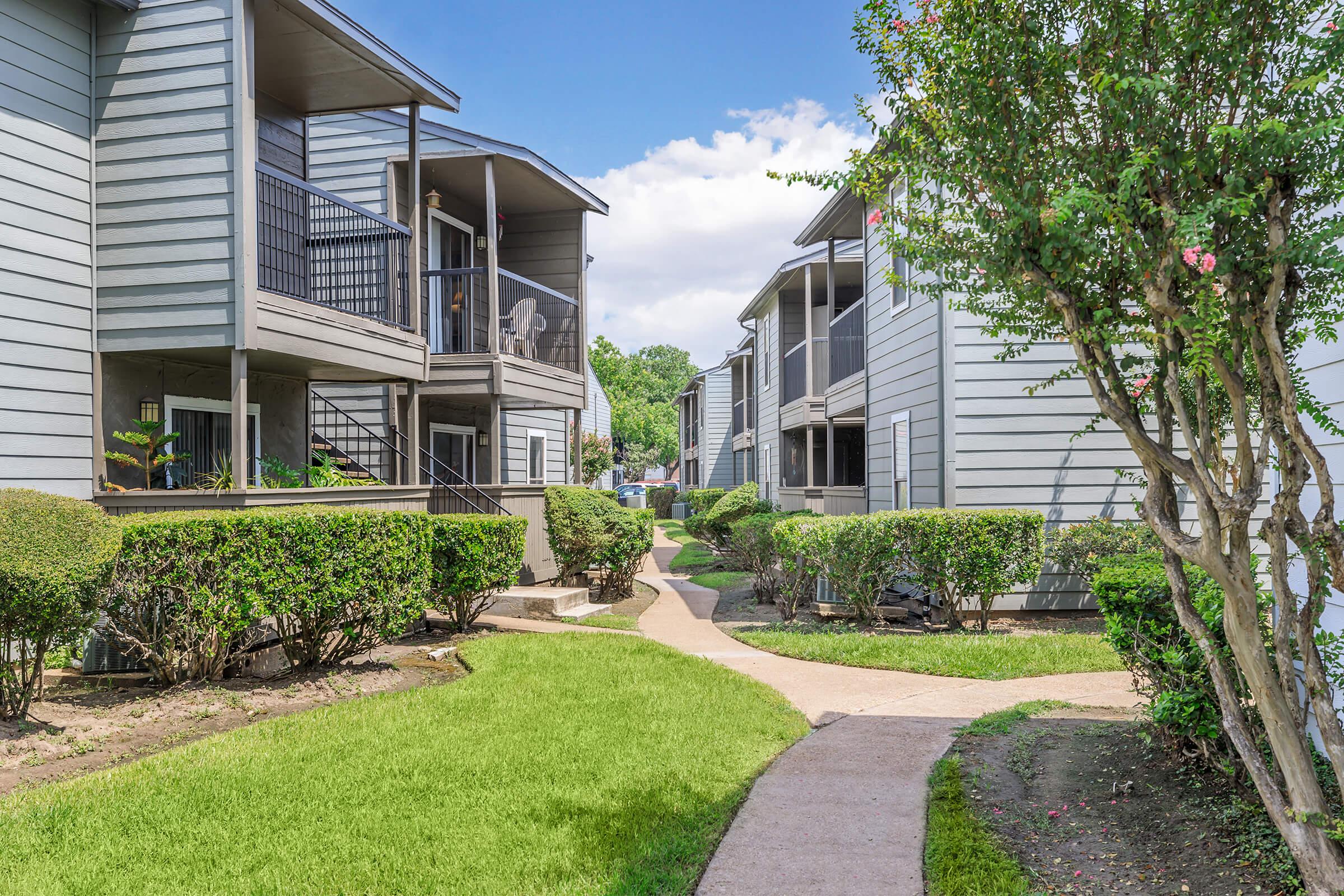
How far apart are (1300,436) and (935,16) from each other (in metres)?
2.22

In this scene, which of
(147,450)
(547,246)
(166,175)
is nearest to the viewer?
(166,175)

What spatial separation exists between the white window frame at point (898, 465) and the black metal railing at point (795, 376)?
5.67 metres

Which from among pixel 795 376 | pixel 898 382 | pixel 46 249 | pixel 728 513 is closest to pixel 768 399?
pixel 795 376

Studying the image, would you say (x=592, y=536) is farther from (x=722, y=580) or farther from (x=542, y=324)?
(x=722, y=580)

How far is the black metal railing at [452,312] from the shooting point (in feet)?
44.5

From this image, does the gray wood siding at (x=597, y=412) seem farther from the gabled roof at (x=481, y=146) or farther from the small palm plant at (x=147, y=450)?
the small palm plant at (x=147, y=450)

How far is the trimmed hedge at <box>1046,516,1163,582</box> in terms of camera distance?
1080 centimetres

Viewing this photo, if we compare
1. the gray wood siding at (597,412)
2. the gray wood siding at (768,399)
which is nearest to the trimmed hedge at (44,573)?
the gray wood siding at (768,399)

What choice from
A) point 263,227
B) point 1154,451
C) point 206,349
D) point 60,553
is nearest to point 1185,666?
point 1154,451

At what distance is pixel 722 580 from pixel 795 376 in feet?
20.6

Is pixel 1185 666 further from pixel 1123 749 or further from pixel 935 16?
pixel 935 16

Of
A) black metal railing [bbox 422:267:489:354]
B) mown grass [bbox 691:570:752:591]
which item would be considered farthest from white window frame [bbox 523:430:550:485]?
mown grass [bbox 691:570:752:591]

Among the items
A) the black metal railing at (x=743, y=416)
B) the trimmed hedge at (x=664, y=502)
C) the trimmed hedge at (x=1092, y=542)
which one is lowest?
the trimmed hedge at (x=664, y=502)

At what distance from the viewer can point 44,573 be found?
5.59 m
